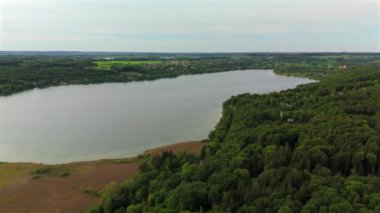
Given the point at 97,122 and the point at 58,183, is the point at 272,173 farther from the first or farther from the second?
the point at 97,122

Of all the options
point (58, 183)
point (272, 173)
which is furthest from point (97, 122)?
point (272, 173)

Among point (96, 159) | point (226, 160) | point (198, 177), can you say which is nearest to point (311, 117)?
point (226, 160)

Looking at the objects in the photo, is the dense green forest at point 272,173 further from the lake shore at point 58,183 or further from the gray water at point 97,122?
the gray water at point 97,122

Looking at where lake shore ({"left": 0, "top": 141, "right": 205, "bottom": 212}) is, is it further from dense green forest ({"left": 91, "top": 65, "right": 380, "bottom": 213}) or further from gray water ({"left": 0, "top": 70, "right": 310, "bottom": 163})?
gray water ({"left": 0, "top": 70, "right": 310, "bottom": 163})

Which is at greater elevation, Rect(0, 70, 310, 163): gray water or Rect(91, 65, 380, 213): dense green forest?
Rect(91, 65, 380, 213): dense green forest

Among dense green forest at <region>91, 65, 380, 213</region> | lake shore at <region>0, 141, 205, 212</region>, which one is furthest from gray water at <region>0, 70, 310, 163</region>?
dense green forest at <region>91, 65, 380, 213</region>

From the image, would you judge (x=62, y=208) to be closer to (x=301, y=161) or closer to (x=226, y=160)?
(x=226, y=160)

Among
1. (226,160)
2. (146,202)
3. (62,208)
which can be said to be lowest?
(62,208)
